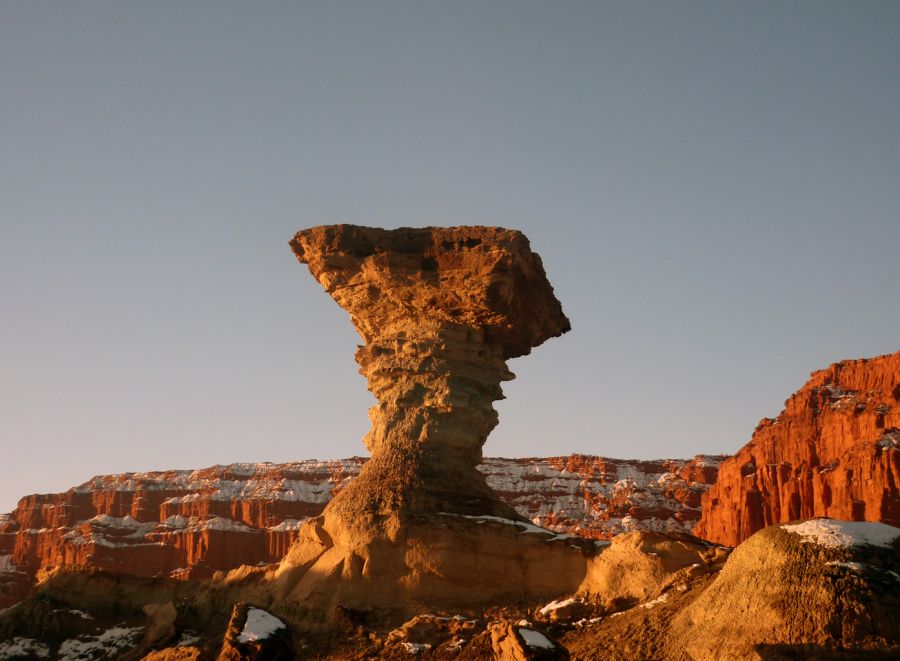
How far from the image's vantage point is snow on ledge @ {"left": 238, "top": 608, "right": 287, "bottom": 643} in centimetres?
2822

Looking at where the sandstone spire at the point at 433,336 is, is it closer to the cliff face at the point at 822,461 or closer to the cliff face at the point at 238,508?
the cliff face at the point at 822,461

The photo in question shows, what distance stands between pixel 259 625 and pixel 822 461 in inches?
2666

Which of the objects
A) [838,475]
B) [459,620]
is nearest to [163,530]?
[838,475]

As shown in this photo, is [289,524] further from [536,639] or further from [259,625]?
[536,639]

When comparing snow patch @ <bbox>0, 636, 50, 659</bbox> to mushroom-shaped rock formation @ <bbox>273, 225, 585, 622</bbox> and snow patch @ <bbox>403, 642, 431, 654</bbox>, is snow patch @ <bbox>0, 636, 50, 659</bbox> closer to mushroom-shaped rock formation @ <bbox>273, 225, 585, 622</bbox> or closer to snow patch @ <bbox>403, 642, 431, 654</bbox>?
mushroom-shaped rock formation @ <bbox>273, 225, 585, 622</bbox>

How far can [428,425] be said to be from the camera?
35750 millimetres

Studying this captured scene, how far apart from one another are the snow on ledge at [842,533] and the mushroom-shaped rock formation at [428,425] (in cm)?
866

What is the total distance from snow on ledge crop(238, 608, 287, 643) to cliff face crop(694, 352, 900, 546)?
5171 centimetres

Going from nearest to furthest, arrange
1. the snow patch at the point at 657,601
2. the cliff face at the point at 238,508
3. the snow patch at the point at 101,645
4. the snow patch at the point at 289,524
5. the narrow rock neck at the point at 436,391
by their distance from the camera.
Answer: the snow patch at the point at 657,601
the snow patch at the point at 101,645
the narrow rock neck at the point at 436,391
the cliff face at the point at 238,508
the snow patch at the point at 289,524

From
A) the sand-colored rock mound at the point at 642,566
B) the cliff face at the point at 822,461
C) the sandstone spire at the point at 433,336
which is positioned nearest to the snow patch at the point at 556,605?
the sand-colored rock mound at the point at 642,566

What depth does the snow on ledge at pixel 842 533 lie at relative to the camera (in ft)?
77.3

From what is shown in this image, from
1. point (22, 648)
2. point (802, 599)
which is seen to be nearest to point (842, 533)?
point (802, 599)

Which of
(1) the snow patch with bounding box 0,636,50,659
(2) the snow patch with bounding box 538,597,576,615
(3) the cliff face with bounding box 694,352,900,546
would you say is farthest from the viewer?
(3) the cliff face with bounding box 694,352,900,546

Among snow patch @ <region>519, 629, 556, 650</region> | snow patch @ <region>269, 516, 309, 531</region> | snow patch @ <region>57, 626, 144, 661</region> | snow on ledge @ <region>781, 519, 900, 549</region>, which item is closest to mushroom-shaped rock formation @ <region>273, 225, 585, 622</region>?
snow patch @ <region>57, 626, 144, 661</region>
